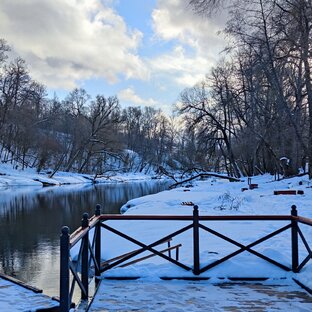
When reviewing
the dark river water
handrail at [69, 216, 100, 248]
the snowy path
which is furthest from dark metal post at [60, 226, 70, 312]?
the dark river water

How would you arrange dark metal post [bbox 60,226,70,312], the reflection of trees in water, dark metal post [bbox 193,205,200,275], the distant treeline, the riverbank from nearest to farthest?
dark metal post [bbox 60,226,70,312] < dark metal post [bbox 193,205,200,275] < the reflection of trees in water < the distant treeline < the riverbank

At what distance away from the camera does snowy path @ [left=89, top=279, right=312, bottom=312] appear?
541cm

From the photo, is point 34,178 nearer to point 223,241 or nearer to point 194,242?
point 223,241

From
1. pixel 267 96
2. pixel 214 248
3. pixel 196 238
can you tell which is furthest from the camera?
pixel 267 96

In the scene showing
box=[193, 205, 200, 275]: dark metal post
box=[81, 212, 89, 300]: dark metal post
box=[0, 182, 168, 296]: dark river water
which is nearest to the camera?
box=[81, 212, 89, 300]: dark metal post

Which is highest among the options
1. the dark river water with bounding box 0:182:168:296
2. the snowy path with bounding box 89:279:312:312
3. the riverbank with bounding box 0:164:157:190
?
the riverbank with bounding box 0:164:157:190

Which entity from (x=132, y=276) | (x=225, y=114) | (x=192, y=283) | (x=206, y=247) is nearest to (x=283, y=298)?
(x=192, y=283)

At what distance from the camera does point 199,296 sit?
588 cm

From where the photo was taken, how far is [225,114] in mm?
44781

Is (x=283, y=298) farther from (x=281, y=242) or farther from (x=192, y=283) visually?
(x=281, y=242)

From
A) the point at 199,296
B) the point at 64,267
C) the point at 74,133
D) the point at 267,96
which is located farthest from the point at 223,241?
the point at 74,133

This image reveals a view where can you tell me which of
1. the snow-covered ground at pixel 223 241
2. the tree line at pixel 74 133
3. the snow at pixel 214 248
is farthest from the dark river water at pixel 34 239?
the tree line at pixel 74 133

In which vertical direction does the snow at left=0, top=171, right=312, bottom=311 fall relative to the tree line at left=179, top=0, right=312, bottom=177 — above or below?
below

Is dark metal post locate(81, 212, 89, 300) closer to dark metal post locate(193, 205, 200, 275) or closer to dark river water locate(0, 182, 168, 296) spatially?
dark metal post locate(193, 205, 200, 275)
